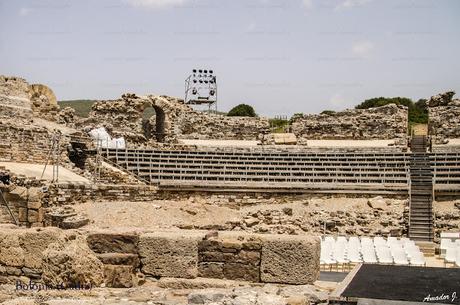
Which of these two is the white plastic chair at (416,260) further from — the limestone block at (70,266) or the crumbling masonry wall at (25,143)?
the crumbling masonry wall at (25,143)

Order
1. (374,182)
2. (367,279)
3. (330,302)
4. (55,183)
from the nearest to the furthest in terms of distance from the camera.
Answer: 1. (330,302)
2. (367,279)
3. (55,183)
4. (374,182)

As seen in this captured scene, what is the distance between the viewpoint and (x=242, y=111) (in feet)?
187

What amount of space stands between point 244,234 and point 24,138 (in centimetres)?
1762

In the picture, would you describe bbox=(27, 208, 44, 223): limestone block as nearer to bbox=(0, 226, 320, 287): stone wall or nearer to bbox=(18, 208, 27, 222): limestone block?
bbox=(18, 208, 27, 222): limestone block

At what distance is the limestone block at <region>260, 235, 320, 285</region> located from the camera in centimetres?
662

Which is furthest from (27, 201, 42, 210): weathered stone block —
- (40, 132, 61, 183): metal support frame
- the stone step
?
the stone step

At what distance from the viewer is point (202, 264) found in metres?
7.01

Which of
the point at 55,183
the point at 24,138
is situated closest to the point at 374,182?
the point at 55,183

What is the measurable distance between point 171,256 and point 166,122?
26.8 meters

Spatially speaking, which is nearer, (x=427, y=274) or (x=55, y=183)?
(x=427, y=274)

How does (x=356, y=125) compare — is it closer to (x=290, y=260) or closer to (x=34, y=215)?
(x=34, y=215)

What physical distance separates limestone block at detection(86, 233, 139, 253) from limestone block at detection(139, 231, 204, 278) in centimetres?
18

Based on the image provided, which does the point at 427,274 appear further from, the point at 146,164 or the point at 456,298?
the point at 146,164

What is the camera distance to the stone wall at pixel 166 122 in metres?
33.0
